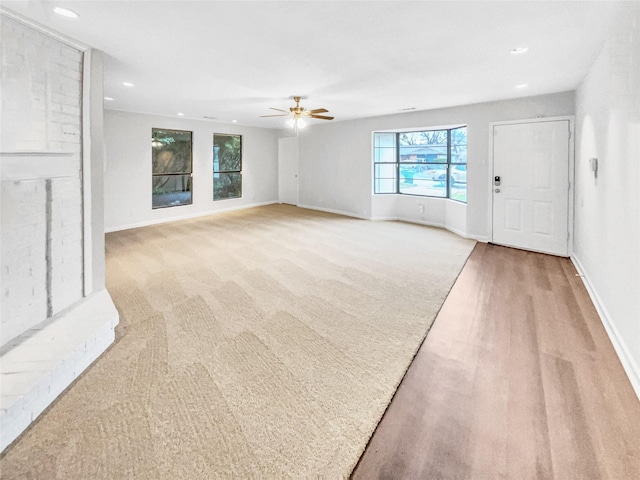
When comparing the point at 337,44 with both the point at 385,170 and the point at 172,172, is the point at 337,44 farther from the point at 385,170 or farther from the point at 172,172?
the point at 172,172

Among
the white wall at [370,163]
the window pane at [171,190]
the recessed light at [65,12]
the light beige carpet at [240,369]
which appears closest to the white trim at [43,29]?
the recessed light at [65,12]

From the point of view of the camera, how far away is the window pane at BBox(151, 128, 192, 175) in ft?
25.3

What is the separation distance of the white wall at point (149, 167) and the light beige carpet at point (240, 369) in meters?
2.69

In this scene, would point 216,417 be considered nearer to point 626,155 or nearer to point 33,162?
point 33,162

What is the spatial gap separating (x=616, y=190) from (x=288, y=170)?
8.53m

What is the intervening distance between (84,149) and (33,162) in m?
0.62

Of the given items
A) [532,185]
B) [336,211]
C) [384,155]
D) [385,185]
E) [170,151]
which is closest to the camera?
[532,185]

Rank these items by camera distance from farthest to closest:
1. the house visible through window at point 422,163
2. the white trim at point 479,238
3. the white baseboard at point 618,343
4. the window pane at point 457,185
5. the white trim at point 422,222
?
the white trim at point 422,222, the house visible through window at point 422,163, the window pane at point 457,185, the white trim at point 479,238, the white baseboard at point 618,343

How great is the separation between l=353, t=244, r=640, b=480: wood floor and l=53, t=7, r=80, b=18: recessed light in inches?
135

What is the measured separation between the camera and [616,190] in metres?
2.81

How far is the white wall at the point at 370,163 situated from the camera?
5668 millimetres

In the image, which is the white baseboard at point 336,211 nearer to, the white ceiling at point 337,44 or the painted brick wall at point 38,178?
the white ceiling at point 337,44

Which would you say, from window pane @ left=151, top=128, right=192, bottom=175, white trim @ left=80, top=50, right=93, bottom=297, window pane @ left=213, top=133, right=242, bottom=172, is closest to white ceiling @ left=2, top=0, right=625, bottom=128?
white trim @ left=80, top=50, right=93, bottom=297

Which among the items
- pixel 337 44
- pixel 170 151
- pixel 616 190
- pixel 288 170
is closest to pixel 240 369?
pixel 337 44
